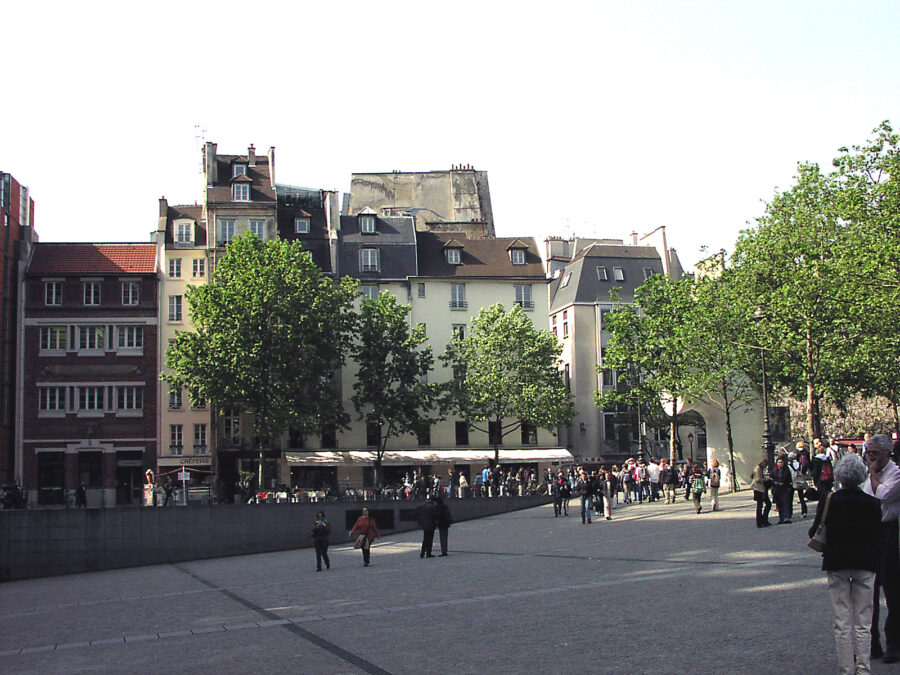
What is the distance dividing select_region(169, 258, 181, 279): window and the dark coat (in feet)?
191

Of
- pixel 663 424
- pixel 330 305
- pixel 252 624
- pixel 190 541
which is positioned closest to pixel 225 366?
pixel 330 305

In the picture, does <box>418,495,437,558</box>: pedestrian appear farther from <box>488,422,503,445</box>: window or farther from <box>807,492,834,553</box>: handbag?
<box>488,422,503,445</box>: window

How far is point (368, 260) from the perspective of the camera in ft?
219

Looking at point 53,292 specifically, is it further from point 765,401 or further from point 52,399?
point 765,401

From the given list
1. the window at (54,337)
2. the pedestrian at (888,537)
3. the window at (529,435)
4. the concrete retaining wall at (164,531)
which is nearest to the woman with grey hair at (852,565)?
the pedestrian at (888,537)

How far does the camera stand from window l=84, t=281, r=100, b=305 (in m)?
60.8

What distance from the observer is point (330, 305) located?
57.2m

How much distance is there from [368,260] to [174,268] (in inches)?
476

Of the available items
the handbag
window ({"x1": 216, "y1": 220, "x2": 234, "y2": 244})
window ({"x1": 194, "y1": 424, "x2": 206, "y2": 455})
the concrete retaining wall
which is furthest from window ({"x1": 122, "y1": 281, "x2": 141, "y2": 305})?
the handbag

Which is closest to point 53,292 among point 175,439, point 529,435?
point 175,439

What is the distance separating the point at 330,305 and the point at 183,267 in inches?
477

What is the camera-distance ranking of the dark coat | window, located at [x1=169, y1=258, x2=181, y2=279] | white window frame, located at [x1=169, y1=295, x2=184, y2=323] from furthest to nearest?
window, located at [x1=169, y1=258, x2=181, y2=279] < white window frame, located at [x1=169, y1=295, x2=184, y2=323] < the dark coat

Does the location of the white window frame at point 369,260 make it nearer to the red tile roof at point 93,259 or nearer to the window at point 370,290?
the window at point 370,290

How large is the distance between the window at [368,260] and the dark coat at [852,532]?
58722 millimetres
